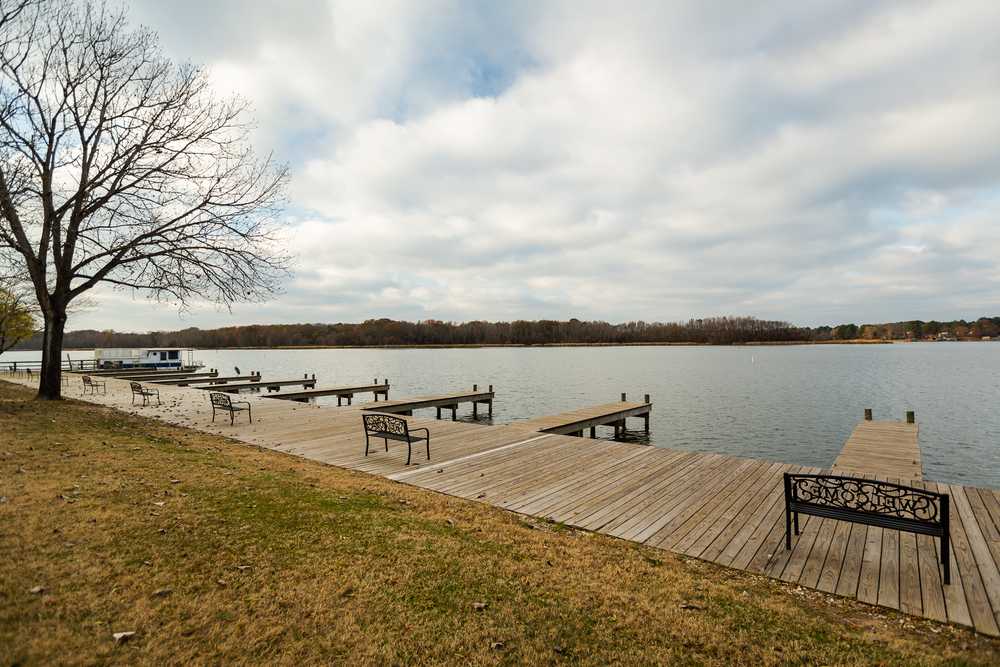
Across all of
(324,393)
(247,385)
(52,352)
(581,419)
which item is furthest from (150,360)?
(581,419)

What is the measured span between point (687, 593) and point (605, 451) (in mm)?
6311

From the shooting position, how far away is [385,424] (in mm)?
10141

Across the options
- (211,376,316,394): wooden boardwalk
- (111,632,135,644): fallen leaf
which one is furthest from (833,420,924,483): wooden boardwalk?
(211,376,316,394): wooden boardwalk

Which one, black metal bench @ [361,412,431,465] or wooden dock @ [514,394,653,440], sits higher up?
black metal bench @ [361,412,431,465]

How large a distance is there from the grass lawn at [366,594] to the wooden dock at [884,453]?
6789mm

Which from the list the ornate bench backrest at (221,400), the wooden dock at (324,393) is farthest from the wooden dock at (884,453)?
the wooden dock at (324,393)

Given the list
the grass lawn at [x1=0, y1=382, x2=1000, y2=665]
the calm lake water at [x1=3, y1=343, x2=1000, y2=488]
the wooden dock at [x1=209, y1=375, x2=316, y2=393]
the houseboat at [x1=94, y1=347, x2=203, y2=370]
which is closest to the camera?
the grass lawn at [x1=0, y1=382, x2=1000, y2=665]

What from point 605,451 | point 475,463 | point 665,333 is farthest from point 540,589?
point 665,333

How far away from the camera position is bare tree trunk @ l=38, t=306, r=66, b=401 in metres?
14.5

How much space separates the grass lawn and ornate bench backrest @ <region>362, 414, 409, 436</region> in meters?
3.35

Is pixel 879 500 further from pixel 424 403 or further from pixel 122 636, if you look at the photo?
pixel 424 403

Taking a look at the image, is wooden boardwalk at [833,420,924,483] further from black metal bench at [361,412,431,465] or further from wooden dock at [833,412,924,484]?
black metal bench at [361,412,431,465]

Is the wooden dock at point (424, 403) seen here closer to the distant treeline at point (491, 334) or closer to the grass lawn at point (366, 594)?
the grass lawn at point (366, 594)

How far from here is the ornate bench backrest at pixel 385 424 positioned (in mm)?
9945
